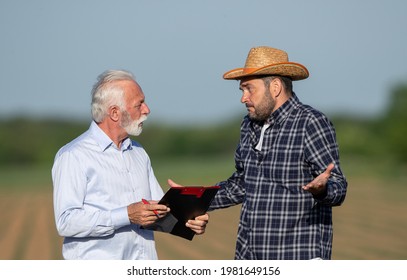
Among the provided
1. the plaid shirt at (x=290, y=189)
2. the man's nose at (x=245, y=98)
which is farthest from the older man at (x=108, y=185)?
the man's nose at (x=245, y=98)

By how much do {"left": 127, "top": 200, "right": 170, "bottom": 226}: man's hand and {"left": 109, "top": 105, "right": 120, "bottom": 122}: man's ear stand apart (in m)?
0.50

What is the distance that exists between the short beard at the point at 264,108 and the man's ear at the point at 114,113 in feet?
2.45

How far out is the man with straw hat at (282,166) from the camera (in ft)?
13.2

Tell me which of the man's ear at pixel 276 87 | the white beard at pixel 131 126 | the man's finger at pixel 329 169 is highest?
the man's ear at pixel 276 87

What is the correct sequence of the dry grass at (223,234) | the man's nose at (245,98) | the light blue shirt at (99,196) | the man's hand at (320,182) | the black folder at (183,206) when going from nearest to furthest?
the man's hand at (320,182) → the light blue shirt at (99,196) → the black folder at (183,206) → the man's nose at (245,98) → the dry grass at (223,234)

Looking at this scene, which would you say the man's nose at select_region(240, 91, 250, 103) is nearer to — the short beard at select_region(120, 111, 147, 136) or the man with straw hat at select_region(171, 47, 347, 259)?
the man with straw hat at select_region(171, 47, 347, 259)

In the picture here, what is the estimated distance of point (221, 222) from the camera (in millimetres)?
20719

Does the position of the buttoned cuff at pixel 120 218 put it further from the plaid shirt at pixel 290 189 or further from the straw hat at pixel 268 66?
the straw hat at pixel 268 66

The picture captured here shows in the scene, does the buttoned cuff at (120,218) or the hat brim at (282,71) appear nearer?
the buttoned cuff at (120,218)

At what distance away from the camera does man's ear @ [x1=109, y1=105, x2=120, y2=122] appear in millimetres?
4109

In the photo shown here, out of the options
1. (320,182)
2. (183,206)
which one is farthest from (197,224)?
(320,182)
